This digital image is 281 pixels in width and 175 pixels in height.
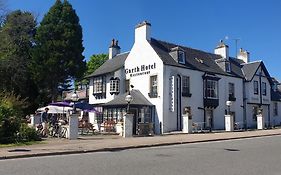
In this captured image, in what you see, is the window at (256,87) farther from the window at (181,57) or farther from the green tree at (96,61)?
the green tree at (96,61)

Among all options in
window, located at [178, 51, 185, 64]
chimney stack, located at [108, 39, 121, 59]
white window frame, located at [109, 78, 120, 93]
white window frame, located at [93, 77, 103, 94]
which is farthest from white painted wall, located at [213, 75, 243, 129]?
chimney stack, located at [108, 39, 121, 59]

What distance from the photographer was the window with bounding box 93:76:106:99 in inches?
1547

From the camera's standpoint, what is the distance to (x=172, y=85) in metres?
33.7

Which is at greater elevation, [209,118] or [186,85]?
[186,85]

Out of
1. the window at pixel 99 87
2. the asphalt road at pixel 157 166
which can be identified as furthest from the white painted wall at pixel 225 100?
the asphalt road at pixel 157 166

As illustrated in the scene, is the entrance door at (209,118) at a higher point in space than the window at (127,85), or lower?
lower

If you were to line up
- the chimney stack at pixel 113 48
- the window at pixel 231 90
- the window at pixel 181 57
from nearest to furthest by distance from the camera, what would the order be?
the window at pixel 181 57 → the window at pixel 231 90 → the chimney stack at pixel 113 48

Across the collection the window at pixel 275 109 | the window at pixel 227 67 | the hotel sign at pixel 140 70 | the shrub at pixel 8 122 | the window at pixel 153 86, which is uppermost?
the window at pixel 227 67

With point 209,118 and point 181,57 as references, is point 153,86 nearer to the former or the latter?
point 181,57

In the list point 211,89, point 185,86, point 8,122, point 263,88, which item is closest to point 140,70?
point 185,86

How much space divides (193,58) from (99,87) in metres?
10.2

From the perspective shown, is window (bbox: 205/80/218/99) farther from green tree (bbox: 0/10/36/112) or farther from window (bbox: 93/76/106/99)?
green tree (bbox: 0/10/36/112)

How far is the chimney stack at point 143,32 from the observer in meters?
35.3

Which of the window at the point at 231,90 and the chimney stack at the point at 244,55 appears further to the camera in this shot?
the chimney stack at the point at 244,55
